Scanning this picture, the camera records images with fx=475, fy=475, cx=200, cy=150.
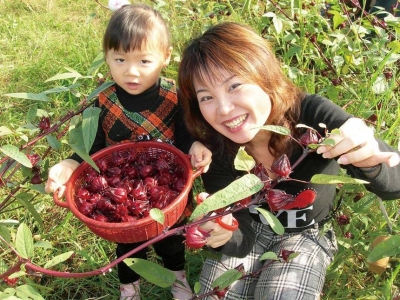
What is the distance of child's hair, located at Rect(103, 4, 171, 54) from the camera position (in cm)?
133

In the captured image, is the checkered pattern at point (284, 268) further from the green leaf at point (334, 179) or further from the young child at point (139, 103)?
the green leaf at point (334, 179)

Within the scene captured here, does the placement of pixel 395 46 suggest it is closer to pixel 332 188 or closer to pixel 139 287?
pixel 332 188

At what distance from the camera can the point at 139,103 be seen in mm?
1454

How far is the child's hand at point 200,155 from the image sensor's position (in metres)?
1.26

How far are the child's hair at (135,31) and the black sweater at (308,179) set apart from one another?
38 cm

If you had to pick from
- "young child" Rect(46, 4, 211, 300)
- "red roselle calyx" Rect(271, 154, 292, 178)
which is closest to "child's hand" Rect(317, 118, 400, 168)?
"red roselle calyx" Rect(271, 154, 292, 178)

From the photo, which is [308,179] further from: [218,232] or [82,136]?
[82,136]

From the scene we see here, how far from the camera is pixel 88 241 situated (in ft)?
5.80

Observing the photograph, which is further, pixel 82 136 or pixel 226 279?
pixel 82 136

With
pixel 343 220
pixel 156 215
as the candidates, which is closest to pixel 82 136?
pixel 156 215

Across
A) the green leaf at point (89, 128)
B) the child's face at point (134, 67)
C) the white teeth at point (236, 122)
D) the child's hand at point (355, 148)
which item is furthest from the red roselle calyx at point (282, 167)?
the child's face at point (134, 67)

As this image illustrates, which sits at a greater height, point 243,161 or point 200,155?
point 243,161

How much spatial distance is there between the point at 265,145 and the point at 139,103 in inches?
15.9

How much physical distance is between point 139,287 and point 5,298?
680mm
